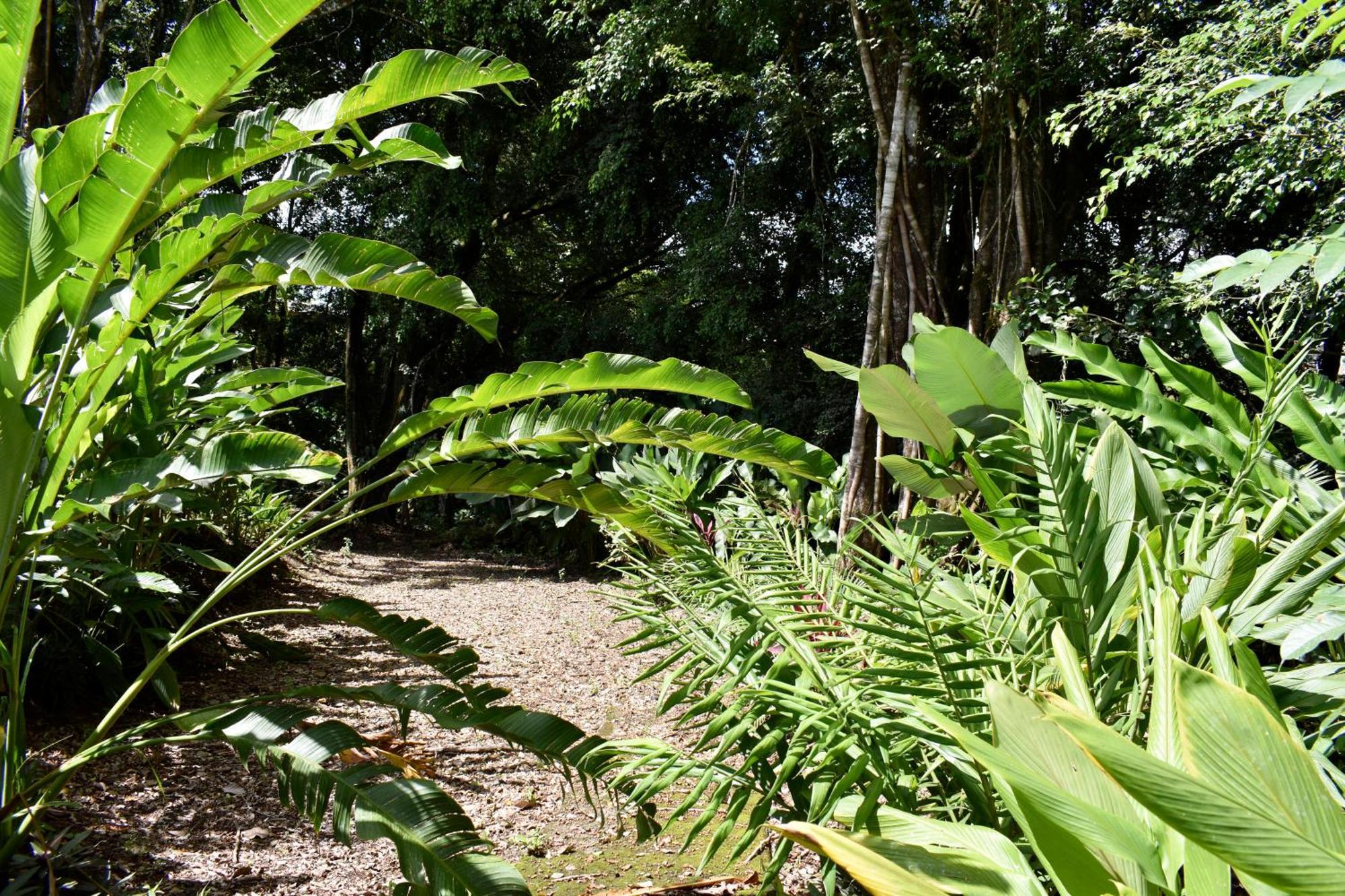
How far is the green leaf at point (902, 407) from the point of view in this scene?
199 cm

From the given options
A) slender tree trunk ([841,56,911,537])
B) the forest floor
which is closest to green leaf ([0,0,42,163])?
the forest floor

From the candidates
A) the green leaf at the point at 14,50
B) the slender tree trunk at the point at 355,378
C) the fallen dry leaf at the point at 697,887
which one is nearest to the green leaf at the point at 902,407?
the fallen dry leaf at the point at 697,887

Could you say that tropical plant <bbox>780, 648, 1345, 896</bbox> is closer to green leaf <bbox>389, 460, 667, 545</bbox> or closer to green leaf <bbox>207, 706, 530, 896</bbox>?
green leaf <bbox>207, 706, 530, 896</bbox>

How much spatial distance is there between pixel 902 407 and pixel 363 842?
5.89 feet

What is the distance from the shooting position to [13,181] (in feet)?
5.15

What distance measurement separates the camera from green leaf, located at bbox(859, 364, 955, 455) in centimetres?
199

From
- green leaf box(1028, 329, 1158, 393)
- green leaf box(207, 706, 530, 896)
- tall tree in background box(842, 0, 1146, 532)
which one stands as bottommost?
green leaf box(207, 706, 530, 896)

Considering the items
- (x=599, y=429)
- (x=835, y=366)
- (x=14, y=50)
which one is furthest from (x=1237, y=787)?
(x=14, y=50)

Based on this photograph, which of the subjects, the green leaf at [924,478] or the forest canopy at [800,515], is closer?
Result: the forest canopy at [800,515]

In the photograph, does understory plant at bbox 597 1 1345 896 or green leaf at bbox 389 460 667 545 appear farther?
green leaf at bbox 389 460 667 545

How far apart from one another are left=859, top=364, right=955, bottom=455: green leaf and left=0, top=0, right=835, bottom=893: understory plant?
20 cm

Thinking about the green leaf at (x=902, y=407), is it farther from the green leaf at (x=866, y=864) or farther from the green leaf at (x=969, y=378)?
the green leaf at (x=866, y=864)

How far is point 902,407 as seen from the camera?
2.02 m

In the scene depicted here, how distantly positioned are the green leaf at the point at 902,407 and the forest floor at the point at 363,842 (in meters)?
0.88
